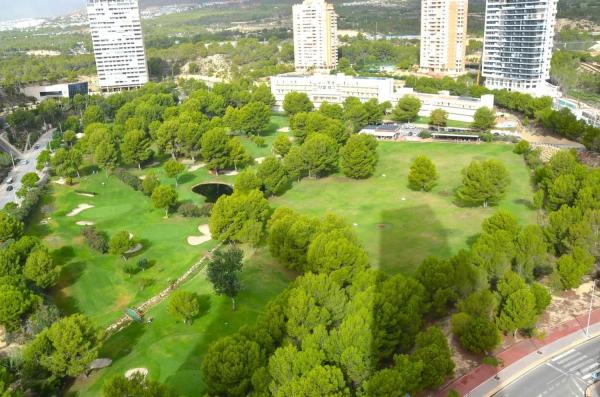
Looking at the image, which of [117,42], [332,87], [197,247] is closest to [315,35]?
[332,87]

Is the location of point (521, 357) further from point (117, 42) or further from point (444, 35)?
point (117, 42)

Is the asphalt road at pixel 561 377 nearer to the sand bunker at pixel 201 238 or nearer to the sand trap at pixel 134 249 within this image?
the sand bunker at pixel 201 238

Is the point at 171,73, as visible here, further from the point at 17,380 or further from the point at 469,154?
the point at 17,380

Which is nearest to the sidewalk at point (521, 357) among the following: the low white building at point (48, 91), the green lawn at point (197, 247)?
the green lawn at point (197, 247)

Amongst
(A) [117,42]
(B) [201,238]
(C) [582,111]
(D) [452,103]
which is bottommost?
(B) [201,238]

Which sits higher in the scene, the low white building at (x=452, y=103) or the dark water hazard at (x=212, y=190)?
the low white building at (x=452, y=103)

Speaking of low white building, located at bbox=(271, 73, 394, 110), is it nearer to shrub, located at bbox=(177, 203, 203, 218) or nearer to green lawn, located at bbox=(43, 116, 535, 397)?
green lawn, located at bbox=(43, 116, 535, 397)
